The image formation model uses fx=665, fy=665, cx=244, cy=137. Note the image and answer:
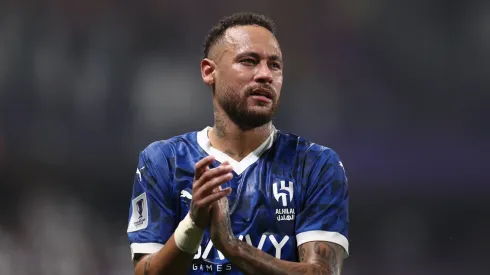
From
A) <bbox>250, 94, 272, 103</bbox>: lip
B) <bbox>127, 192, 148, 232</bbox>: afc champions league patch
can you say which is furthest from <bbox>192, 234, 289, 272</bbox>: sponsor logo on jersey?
<bbox>250, 94, 272, 103</bbox>: lip

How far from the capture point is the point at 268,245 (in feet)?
7.27

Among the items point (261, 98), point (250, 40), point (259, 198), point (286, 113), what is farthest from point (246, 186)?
point (286, 113)

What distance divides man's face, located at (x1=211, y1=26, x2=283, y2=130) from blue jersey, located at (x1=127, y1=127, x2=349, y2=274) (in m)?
0.16

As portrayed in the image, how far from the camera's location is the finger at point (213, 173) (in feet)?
6.23

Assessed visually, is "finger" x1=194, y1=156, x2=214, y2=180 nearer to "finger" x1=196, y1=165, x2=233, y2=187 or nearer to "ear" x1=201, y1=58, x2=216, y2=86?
"finger" x1=196, y1=165, x2=233, y2=187

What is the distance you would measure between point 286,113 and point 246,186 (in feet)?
5.10


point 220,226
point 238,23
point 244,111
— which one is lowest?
point 220,226

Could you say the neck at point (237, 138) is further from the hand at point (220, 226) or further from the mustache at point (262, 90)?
the hand at point (220, 226)

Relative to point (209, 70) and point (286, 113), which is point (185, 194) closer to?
point (209, 70)

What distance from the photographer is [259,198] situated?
2.28 meters

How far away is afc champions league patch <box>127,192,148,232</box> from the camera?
2.30 meters

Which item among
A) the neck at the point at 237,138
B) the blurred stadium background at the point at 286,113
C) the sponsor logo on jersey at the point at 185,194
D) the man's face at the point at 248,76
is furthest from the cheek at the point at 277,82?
the blurred stadium background at the point at 286,113
